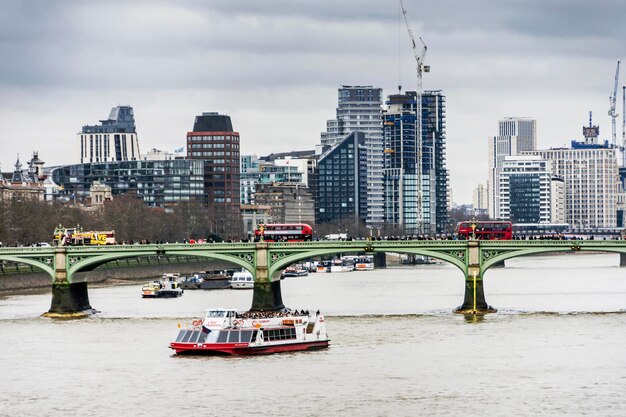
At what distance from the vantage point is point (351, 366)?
86.7m

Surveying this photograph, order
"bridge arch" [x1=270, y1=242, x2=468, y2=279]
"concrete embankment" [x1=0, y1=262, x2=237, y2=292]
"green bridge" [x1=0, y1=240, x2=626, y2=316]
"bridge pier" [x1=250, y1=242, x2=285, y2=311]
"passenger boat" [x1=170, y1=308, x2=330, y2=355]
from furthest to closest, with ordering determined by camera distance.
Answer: "concrete embankment" [x1=0, y1=262, x2=237, y2=292] → "bridge arch" [x1=270, y1=242, x2=468, y2=279] → "bridge pier" [x1=250, y1=242, x2=285, y2=311] → "green bridge" [x1=0, y1=240, x2=626, y2=316] → "passenger boat" [x1=170, y1=308, x2=330, y2=355]

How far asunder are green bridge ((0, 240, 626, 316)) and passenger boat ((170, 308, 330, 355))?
1913cm

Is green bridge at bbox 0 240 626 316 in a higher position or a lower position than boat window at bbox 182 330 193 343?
higher

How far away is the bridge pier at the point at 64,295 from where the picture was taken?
118m

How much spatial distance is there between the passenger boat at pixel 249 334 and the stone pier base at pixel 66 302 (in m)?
24.4

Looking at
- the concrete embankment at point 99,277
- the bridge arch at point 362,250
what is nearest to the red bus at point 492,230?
the bridge arch at point 362,250

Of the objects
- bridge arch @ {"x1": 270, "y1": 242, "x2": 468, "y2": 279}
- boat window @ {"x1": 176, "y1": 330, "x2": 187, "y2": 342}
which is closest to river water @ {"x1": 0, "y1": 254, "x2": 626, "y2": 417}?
boat window @ {"x1": 176, "y1": 330, "x2": 187, "y2": 342}

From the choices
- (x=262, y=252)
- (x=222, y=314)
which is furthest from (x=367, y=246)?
(x=222, y=314)

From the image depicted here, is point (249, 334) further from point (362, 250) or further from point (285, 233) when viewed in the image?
point (285, 233)

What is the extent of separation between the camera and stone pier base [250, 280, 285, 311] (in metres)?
116

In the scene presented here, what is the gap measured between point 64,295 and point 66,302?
2.09 ft

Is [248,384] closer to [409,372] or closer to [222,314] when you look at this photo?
[409,372]

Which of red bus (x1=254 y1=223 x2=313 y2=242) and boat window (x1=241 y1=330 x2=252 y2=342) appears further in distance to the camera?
red bus (x1=254 y1=223 x2=313 y2=242)

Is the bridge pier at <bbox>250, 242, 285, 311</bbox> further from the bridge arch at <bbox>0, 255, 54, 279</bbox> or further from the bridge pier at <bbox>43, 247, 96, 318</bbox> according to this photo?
the bridge arch at <bbox>0, 255, 54, 279</bbox>
